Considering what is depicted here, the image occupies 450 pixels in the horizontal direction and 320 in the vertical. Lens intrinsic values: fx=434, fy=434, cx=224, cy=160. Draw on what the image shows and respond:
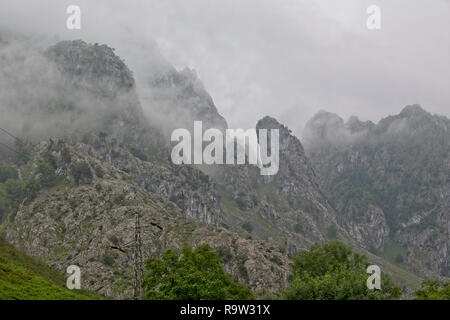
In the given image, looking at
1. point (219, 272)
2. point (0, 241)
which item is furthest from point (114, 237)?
point (219, 272)

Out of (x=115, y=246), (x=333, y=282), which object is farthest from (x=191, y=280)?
(x=115, y=246)

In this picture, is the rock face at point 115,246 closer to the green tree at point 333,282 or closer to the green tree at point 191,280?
the green tree at point 333,282

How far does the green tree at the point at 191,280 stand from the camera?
66562 millimetres

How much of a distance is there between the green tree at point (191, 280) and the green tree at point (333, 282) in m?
10.5

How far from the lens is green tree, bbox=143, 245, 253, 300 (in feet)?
218

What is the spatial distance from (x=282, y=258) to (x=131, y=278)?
6237cm

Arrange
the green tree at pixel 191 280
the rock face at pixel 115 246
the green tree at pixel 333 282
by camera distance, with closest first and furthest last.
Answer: the green tree at pixel 333 282 < the green tree at pixel 191 280 < the rock face at pixel 115 246

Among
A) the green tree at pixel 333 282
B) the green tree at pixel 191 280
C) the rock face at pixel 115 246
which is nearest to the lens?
the green tree at pixel 333 282

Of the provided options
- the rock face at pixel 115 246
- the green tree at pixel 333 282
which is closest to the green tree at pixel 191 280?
the green tree at pixel 333 282

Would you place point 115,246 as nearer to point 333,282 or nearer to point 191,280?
point 191,280

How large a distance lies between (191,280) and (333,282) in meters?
22.2

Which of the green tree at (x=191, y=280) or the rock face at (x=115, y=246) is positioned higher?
the rock face at (x=115, y=246)
